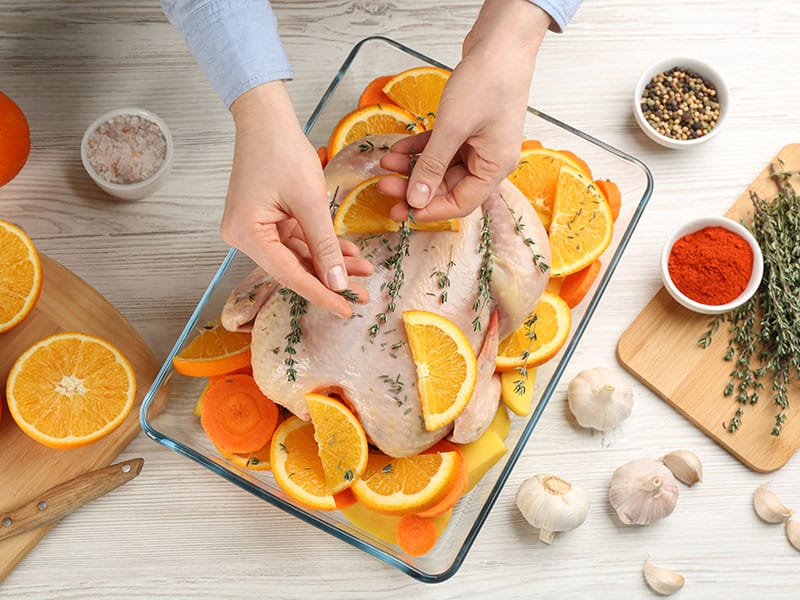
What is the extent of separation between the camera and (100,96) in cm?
220

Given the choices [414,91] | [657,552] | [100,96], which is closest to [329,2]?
[414,91]

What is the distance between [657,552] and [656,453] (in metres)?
0.23

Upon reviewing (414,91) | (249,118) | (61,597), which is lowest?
(61,597)

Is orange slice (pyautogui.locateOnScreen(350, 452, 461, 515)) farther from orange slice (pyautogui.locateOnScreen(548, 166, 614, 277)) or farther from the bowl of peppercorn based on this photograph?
the bowl of peppercorn

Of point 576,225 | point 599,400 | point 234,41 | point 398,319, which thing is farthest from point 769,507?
point 234,41

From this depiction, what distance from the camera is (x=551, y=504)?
1.90 m

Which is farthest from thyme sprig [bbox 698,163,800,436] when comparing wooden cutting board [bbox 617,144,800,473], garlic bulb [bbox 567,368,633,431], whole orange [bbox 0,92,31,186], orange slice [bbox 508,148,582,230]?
whole orange [bbox 0,92,31,186]

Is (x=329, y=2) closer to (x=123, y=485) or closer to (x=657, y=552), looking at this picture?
(x=123, y=485)

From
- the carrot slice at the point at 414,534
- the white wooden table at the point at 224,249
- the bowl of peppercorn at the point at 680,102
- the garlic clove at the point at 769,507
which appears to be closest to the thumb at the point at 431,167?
the carrot slice at the point at 414,534

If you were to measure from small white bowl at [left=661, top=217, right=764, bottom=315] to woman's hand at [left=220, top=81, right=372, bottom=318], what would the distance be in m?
0.92

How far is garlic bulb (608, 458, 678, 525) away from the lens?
1.92 metres

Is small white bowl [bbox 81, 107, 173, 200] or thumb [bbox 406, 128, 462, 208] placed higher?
thumb [bbox 406, 128, 462, 208]

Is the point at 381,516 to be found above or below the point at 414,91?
below

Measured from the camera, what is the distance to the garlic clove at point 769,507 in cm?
197
